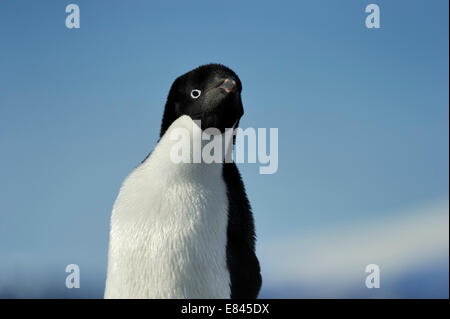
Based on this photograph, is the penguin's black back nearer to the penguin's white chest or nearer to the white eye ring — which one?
the penguin's white chest

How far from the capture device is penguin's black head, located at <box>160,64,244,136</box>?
3227 mm

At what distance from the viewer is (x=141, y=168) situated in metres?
3.40

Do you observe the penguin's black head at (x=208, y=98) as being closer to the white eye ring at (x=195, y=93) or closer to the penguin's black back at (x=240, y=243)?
the white eye ring at (x=195, y=93)

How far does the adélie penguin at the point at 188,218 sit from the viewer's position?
305cm

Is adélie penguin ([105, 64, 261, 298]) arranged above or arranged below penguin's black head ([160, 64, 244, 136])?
below

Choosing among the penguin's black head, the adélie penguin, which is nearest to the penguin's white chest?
the adélie penguin

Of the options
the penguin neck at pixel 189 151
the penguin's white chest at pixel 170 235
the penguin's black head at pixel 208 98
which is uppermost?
the penguin's black head at pixel 208 98

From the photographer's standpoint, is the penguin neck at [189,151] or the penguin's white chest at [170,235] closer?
the penguin's white chest at [170,235]

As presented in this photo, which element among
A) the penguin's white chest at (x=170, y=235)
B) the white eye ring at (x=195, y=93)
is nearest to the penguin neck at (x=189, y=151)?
the penguin's white chest at (x=170, y=235)

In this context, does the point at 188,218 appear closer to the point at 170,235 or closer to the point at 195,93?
the point at 170,235

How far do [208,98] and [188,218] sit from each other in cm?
68

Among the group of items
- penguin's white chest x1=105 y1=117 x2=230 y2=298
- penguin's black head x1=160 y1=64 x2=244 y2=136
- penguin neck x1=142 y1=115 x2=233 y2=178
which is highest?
penguin's black head x1=160 y1=64 x2=244 y2=136

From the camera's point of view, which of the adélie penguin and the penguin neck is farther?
the penguin neck

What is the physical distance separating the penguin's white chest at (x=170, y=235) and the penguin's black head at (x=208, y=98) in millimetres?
230
